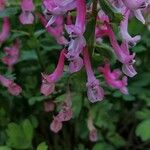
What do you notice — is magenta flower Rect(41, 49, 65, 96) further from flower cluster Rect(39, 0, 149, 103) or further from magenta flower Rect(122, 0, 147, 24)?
magenta flower Rect(122, 0, 147, 24)

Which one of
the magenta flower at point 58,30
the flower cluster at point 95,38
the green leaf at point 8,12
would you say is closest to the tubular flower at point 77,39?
the flower cluster at point 95,38

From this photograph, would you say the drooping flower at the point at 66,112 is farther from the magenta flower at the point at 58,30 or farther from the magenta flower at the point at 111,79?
the magenta flower at the point at 58,30

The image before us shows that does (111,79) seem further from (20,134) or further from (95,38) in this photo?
(20,134)

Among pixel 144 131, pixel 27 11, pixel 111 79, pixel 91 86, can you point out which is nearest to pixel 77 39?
pixel 91 86

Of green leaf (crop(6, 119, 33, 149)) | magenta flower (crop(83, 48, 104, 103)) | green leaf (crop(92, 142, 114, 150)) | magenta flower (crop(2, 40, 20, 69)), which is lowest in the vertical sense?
green leaf (crop(92, 142, 114, 150))

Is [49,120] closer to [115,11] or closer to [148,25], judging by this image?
[148,25]

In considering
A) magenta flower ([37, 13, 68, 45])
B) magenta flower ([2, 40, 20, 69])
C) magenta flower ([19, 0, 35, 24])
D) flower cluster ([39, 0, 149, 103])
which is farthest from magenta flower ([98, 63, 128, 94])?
magenta flower ([2, 40, 20, 69])
